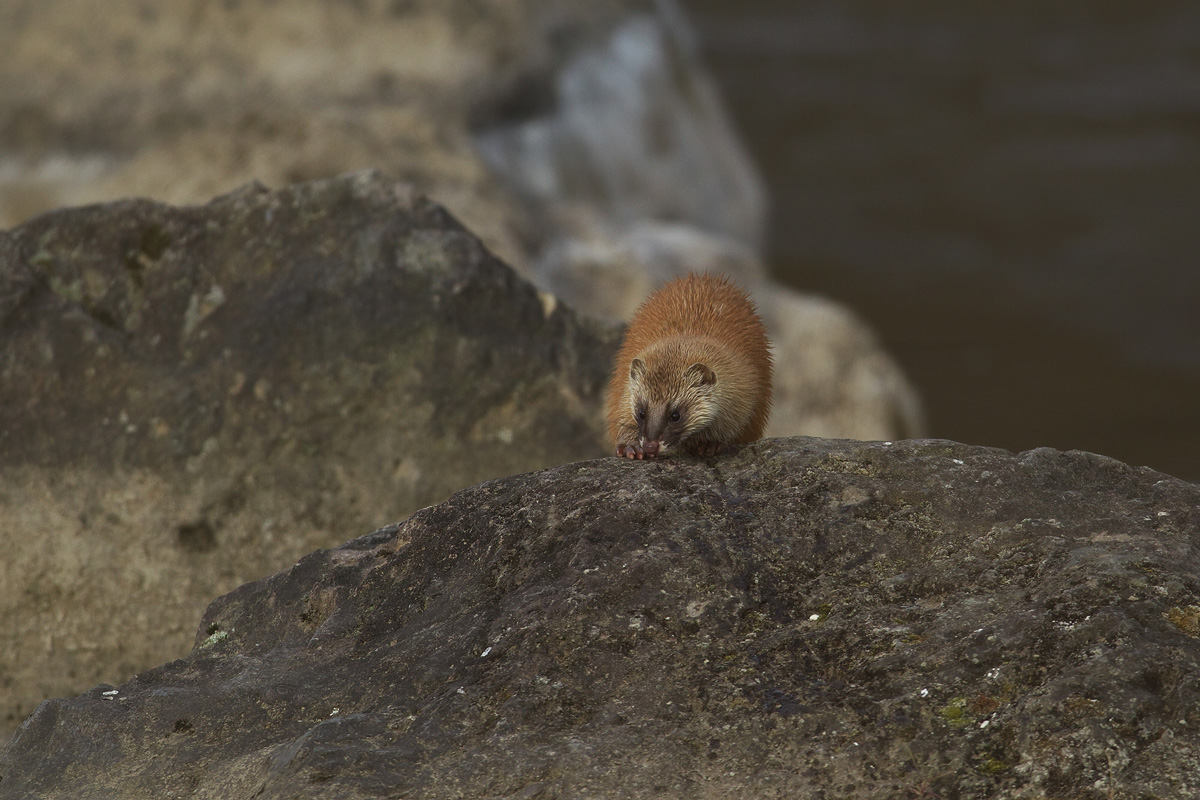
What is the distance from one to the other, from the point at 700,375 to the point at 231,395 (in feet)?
7.45

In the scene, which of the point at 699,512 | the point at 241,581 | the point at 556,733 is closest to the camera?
the point at 556,733

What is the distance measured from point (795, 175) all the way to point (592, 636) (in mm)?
17471

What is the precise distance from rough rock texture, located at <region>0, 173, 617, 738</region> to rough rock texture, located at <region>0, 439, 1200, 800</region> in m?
1.39

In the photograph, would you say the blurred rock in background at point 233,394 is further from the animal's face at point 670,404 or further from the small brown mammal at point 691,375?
the animal's face at point 670,404

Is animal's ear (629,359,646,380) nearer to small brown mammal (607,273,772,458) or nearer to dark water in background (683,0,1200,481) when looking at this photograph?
small brown mammal (607,273,772,458)

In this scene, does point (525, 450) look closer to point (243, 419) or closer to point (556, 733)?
point (243, 419)

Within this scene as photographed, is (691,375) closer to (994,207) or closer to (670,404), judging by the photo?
(670,404)

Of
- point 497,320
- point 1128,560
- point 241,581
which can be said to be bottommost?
point 241,581

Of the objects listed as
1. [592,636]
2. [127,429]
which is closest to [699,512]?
[592,636]

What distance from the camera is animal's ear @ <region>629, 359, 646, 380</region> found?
5.85 m

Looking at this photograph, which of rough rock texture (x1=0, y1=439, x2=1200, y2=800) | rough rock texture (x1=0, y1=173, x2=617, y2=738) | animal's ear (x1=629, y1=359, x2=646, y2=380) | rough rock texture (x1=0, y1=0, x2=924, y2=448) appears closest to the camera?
rough rock texture (x1=0, y1=439, x2=1200, y2=800)

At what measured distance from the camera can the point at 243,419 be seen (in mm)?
6320

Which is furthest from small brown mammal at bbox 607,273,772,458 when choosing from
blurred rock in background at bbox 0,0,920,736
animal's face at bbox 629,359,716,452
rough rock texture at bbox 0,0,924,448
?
rough rock texture at bbox 0,0,924,448

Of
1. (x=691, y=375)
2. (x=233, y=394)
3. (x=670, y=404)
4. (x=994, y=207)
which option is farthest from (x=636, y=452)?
(x=994, y=207)
